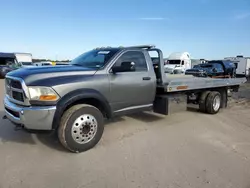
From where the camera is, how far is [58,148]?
→ 4434mm

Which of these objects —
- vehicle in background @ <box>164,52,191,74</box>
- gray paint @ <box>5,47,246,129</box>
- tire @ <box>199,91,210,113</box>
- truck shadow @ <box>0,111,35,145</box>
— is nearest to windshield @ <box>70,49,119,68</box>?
gray paint @ <box>5,47,246,129</box>

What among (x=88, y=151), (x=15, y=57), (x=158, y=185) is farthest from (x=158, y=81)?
(x=15, y=57)

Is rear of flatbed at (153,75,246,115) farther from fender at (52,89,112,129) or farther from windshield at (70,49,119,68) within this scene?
fender at (52,89,112,129)

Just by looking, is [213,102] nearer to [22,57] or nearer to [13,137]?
[13,137]

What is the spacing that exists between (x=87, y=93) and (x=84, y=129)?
0.69m

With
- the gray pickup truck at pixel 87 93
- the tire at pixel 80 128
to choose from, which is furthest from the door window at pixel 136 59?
the tire at pixel 80 128

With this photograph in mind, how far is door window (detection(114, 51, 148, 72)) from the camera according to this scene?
520cm

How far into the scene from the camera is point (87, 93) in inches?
169

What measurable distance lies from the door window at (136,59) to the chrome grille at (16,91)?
84.9 inches

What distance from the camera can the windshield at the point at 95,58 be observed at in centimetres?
501

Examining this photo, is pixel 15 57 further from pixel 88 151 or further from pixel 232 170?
pixel 232 170

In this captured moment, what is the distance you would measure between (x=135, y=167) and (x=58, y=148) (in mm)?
1649

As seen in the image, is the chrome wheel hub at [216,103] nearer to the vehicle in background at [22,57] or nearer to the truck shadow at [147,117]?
the truck shadow at [147,117]

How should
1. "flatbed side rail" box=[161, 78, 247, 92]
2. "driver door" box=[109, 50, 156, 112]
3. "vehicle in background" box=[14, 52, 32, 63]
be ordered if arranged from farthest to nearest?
"vehicle in background" box=[14, 52, 32, 63] < "flatbed side rail" box=[161, 78, 247, 92] < "driver door" box=[109, 50, 156, 112]
